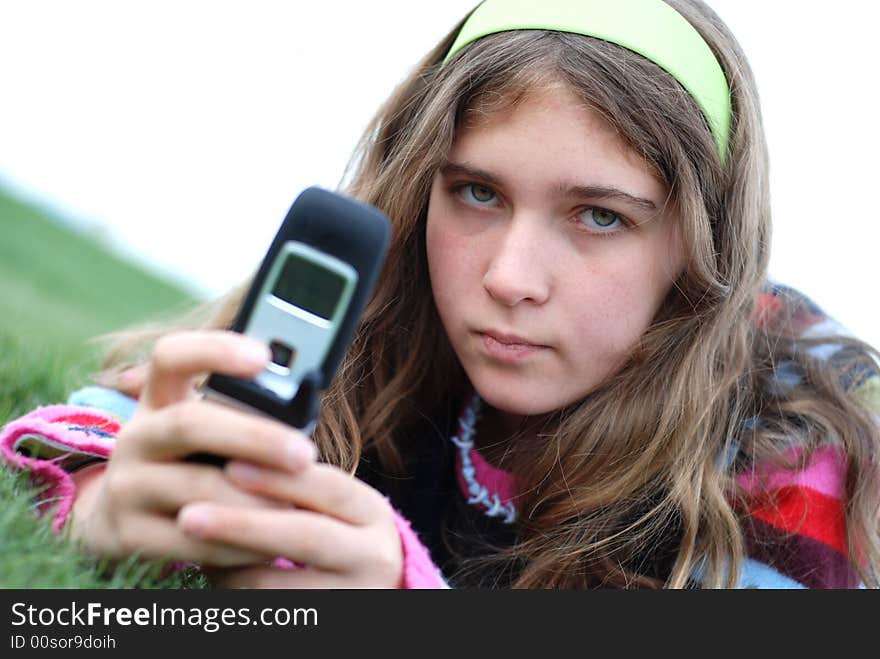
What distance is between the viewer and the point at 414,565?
1129mm

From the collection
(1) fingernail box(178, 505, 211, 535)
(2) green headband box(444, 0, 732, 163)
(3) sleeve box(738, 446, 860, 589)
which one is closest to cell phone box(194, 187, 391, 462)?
(1) fingernail box(178, 505, 211, 535)

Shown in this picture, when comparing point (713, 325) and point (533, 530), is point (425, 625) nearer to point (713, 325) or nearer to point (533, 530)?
point (533, 530)

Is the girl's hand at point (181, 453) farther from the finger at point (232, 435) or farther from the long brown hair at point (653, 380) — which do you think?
the long brown hair at point (653, 380)

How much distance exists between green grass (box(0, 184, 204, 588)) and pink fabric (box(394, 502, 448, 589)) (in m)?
0.25

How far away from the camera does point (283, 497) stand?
3.25ft

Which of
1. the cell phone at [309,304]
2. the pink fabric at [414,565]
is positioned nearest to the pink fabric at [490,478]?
the pink fabric at [414,565]

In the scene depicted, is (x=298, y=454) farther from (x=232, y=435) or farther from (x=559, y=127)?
(x=559, y=127)

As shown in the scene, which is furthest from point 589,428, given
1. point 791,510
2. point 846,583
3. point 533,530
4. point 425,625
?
point 425,625

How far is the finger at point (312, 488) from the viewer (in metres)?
0.97

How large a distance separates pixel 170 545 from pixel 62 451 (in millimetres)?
449

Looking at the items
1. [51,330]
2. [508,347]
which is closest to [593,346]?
[508,347]

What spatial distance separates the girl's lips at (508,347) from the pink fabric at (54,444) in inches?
24.6

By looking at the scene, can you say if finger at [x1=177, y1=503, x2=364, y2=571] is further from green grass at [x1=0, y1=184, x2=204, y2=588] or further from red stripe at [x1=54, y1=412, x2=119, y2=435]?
red stripe at [x1=54, y1=412, x2=119, y2=435]

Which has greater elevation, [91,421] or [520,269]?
[520,269]
